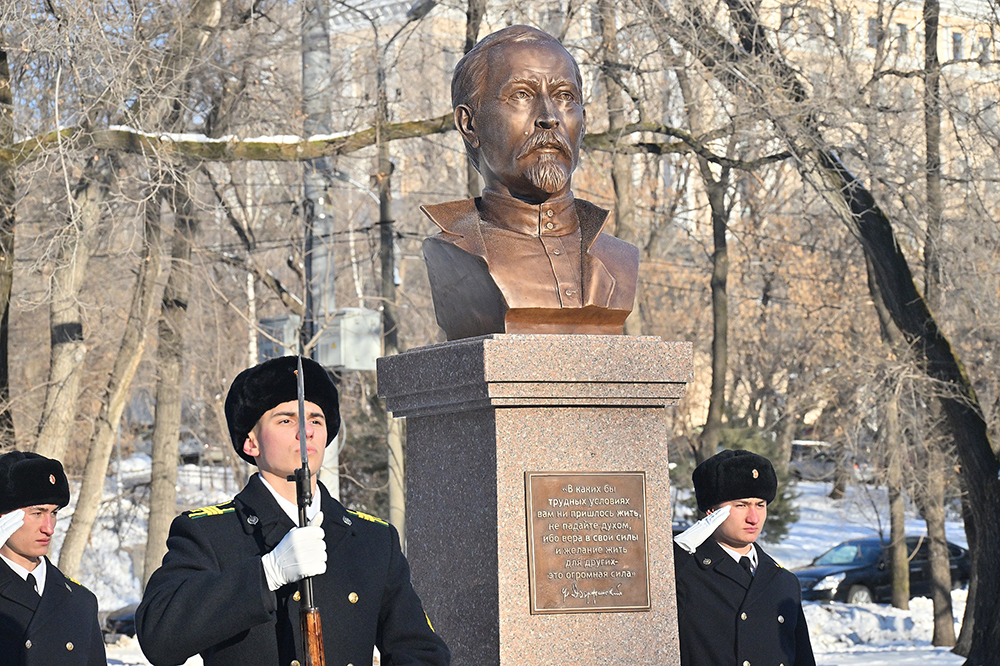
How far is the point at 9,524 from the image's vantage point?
227 inches

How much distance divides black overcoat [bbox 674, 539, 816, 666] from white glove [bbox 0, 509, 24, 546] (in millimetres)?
2759

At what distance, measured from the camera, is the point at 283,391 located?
3.84m

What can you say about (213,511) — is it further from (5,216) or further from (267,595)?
(5,216)

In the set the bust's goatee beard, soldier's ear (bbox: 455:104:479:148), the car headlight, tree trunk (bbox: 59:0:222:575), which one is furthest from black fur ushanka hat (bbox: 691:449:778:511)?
the car headlight

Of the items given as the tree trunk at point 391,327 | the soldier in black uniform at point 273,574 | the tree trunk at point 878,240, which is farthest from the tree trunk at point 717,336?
the soldier in black uniform at point 273,574

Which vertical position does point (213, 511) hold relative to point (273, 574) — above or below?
above

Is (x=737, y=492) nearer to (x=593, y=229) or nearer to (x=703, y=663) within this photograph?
(x=703, y=663)

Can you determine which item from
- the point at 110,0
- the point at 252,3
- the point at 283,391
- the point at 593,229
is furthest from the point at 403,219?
the point at 283,391

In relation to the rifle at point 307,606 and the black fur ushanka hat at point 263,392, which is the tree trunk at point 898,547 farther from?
the rifle at point 307,606

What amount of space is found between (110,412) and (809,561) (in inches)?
647

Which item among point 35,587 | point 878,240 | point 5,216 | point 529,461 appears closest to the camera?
point 529,461

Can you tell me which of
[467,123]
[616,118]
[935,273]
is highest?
[616,118]

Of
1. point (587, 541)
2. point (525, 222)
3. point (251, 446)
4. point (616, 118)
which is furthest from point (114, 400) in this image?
point (251, 446)

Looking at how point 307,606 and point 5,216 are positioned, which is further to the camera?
point 5,216
